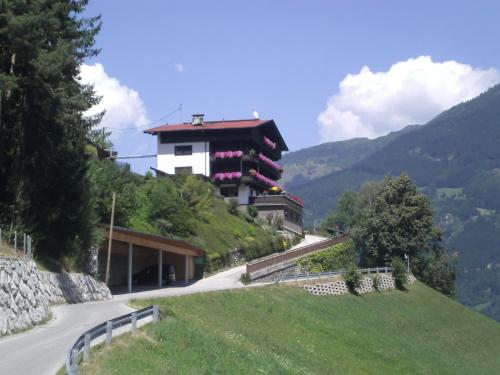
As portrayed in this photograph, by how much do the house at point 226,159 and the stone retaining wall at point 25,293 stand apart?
56960 mm

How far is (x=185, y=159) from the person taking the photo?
312 ft

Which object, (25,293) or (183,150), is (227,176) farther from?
(25,293)

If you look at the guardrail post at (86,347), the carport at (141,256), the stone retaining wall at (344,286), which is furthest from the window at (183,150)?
the guardrail post at (86,347)

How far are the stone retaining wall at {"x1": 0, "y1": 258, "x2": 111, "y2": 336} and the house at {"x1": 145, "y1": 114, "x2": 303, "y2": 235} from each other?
57.0 meters

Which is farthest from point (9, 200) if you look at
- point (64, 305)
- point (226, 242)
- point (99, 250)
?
point (226, 242)

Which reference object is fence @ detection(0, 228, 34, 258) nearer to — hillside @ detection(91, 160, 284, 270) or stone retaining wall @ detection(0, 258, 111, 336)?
stone retaining wall @ detection(0, 258, 111, 336)

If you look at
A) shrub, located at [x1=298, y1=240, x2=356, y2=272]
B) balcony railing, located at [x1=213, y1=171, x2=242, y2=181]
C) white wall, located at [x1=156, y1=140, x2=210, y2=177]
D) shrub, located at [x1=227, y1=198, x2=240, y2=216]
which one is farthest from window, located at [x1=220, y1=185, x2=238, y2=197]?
shrub, located at [x1=298, y1=240, x2=356, y2=272]

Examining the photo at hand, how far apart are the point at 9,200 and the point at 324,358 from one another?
15.7 metres

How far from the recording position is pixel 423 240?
3039 inches

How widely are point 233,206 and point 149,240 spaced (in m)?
37.3

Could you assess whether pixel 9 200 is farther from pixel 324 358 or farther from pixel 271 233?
pixel 271 233

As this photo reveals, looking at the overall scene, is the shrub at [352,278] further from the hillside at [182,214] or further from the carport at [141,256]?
the hillside at [182,214]

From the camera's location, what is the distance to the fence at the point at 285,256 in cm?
6300

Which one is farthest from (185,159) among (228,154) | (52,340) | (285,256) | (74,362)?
(74,362)
